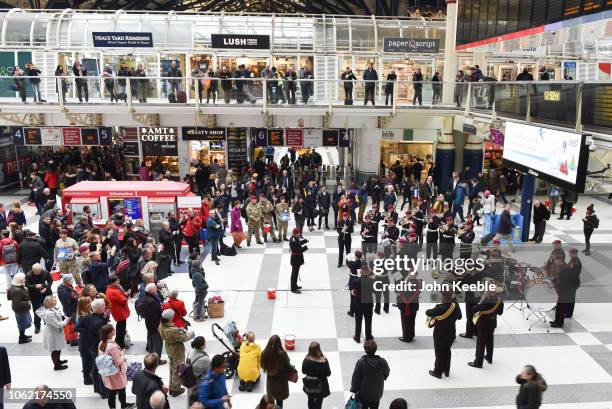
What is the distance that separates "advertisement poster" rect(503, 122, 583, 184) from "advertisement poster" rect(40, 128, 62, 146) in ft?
59.0

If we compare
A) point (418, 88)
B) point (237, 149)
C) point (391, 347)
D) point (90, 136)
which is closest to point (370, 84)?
point (418, 88)

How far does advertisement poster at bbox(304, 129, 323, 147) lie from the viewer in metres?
23.5

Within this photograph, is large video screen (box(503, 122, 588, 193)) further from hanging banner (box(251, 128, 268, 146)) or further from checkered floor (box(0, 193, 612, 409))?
hanging banner (box(251, 128, 268, 146))

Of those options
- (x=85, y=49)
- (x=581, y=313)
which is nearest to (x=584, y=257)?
(x=581, y=313)

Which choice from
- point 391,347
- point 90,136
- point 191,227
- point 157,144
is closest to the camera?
point 391,347

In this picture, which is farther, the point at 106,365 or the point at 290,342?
the point at 290,342

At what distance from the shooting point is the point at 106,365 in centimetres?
743

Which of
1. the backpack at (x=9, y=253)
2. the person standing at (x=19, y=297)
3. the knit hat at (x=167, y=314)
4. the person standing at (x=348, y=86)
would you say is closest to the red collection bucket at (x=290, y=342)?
the knit hat at (x=167, y=314)

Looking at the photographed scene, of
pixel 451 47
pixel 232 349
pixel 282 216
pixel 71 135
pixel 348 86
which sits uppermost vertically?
pixel 451 47

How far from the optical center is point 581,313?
38.4 feet

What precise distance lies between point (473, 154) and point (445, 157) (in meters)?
1.96

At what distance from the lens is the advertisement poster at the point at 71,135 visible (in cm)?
2298

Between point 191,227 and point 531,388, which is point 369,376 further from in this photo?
point 191,227

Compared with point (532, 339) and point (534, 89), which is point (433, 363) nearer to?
point (532, 339)
